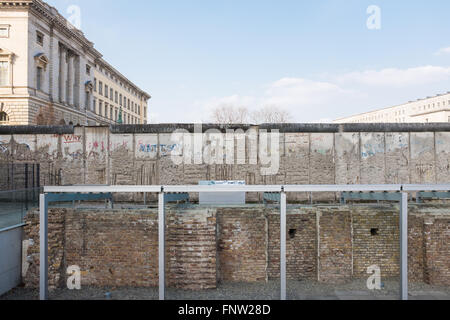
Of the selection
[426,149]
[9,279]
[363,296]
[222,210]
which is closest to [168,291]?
[222,210]

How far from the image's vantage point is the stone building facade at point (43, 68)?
2841cm

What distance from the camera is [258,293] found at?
291 inches

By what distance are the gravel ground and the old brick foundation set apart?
0.73ft

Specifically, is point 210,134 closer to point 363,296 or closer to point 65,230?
point 65,230

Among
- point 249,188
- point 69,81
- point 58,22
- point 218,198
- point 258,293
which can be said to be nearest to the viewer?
point 249,188

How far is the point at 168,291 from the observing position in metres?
7.46

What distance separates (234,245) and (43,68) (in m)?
33.2

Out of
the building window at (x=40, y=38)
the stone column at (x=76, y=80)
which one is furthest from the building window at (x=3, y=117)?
the stone column at (x=76, y=80)

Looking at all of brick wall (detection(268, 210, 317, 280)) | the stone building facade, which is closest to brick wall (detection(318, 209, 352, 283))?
brick wall (detection(268, 210, 317, 280))

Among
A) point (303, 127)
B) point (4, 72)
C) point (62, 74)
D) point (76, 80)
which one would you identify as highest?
point (76, 80)

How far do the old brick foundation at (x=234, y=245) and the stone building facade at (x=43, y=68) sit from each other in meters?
25.8

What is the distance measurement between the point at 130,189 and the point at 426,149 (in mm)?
11373

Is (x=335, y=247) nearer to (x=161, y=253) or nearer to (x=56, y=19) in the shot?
(x=161, y=253)

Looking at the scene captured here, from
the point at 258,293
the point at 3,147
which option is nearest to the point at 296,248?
the point at 258,293
